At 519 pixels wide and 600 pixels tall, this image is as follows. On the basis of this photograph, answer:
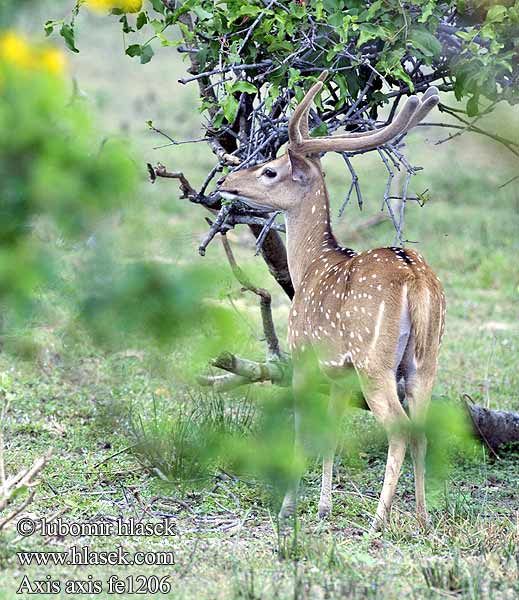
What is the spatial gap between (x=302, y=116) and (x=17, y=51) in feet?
13.0

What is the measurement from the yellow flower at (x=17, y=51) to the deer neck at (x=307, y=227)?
4225 mm

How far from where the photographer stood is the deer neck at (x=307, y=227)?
18.0 feet

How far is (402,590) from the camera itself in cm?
344

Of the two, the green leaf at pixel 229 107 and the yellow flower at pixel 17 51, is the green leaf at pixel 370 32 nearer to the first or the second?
the green leaf at pixel 229 107

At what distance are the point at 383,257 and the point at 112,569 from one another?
6.35ft

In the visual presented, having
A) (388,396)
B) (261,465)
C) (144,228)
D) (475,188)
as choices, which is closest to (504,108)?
(388,396)

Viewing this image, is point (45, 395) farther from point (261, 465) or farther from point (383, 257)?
point (261, 465)

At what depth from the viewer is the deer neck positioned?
18.0ft

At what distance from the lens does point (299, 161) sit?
5.41 m

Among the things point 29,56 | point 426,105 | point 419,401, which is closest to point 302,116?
point 426,105

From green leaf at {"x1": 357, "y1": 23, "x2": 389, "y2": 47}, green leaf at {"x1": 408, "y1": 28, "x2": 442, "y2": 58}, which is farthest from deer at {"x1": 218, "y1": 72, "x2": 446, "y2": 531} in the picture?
green leaf at {"x1": 357, "y1": 23, "x2": 389, "y2": 47}

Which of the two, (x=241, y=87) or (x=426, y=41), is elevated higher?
(x=426, y=41)

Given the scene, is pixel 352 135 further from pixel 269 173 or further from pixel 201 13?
pixel 201 13

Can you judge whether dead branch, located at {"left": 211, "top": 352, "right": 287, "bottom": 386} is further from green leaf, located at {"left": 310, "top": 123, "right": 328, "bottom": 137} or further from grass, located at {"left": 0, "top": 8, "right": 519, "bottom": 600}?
green leaf, located at {"left": 310, "top": 123, "right": 328, "bottom": 137}
